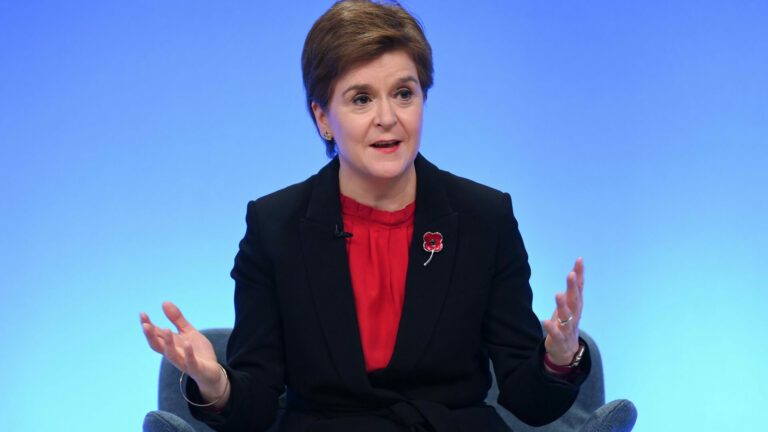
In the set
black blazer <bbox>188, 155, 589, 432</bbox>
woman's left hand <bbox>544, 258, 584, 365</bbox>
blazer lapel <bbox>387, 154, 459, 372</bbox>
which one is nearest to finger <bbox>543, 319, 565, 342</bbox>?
woman's left hand <bbox>544, 258, 584, 365</bbox>

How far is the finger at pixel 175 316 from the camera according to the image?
1771 millimetres

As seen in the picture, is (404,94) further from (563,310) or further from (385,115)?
(563,310)

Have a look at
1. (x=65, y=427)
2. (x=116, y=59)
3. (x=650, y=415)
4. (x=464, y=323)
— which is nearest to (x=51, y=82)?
(x=116, y=59)

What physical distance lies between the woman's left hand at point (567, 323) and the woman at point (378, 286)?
0.5 inches

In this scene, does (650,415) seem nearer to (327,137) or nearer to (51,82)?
(327,137)

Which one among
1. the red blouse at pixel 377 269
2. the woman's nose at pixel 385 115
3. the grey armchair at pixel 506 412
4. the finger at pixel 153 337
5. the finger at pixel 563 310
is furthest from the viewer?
the grey armchair at pixel 506 412

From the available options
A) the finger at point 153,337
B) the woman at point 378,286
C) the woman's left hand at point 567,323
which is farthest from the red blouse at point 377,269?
the finger at point 153,337

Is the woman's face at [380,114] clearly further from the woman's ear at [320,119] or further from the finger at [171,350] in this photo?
the finger at [171,350]

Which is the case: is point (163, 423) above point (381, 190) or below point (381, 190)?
below

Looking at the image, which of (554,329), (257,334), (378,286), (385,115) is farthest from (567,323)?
(257,334)

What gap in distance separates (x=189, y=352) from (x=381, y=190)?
58 centimetres

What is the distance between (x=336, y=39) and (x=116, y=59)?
1391 mm

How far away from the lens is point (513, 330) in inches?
82.8

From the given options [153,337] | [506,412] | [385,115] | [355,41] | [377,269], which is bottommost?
[506,412]
